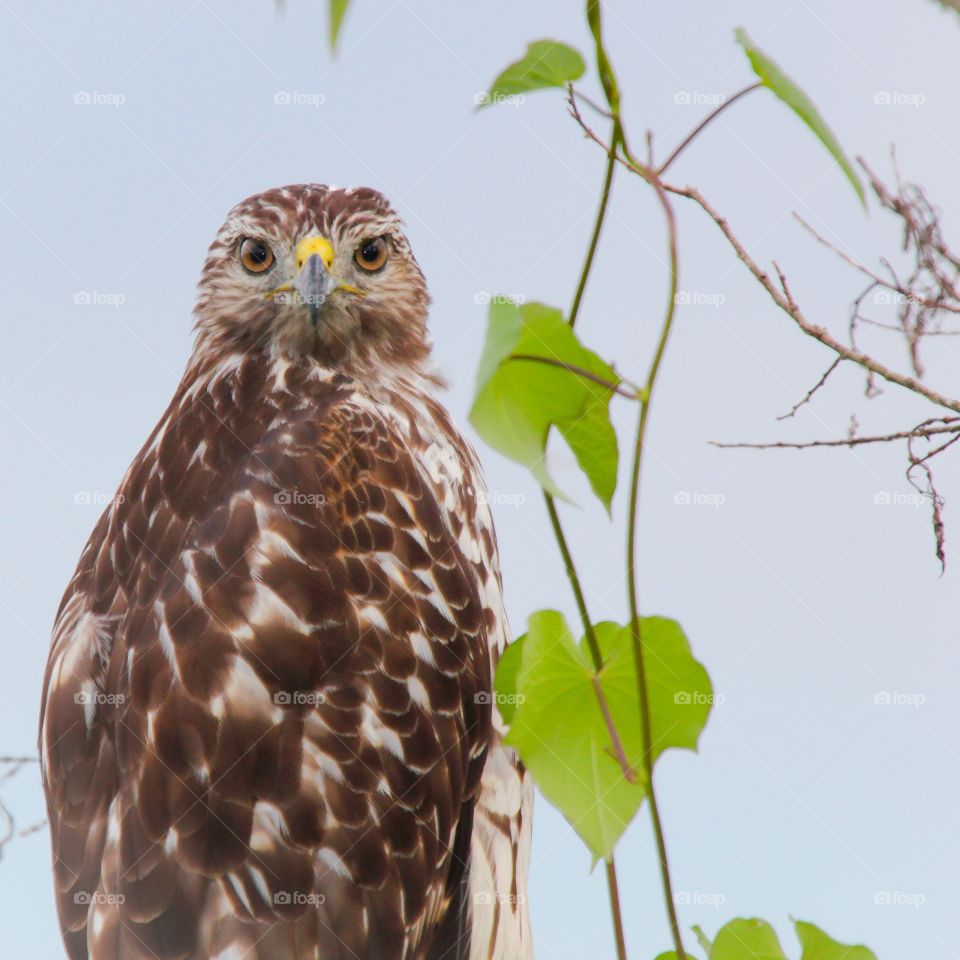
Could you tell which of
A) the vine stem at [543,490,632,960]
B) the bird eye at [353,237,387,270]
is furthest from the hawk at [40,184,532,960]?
the vine stem at [543,490,632,960]

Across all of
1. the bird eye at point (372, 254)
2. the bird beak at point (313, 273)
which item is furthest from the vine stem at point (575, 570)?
the bird eye at point (372, 254)

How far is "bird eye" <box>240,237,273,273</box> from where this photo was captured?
2.90 metres

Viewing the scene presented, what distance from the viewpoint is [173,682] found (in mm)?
2330

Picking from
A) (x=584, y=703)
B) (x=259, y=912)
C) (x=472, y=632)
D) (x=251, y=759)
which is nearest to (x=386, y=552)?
(x=472, y=632)

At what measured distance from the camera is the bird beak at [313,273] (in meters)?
2.70

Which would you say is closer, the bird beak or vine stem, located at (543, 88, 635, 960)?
vine stem, located at (543, 88, 635, 960)

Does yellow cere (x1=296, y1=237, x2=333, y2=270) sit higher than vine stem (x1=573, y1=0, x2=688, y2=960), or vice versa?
yellow cere (x1=296, y1=237, x2=333, y2=270)

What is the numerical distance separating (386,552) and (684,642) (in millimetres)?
1322

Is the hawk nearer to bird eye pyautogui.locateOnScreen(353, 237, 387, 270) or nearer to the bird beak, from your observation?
the bird beak

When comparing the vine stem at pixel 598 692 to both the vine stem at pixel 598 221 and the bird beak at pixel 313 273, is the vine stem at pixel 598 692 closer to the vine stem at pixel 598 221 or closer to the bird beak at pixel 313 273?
the vine stem at pixel 598 221

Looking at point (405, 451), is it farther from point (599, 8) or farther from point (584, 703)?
point (599, 8)

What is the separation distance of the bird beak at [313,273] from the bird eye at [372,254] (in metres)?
0.17

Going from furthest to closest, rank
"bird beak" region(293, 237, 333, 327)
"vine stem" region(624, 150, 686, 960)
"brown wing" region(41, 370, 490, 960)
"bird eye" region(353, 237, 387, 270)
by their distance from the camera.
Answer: "bird eye" region(353, 237, 387, 270), "bird beak" region(293, 237, 333, 327), "brown wing" region(41, 370, 490, 960), "vine stem" region(624, 150, 686, 960)

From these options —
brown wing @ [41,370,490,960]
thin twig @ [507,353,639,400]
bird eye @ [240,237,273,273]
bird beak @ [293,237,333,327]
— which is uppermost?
bird eye @ [240,237,273,273]
